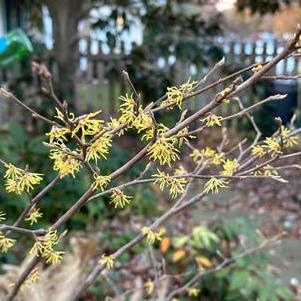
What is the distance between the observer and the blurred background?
300 centimetres

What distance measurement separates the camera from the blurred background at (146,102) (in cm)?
300

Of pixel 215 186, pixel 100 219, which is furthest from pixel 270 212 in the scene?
pixel 215 186

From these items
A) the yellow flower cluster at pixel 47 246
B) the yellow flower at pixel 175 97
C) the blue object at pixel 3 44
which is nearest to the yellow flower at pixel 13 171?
the yellow flower cluster at pixel 47 246

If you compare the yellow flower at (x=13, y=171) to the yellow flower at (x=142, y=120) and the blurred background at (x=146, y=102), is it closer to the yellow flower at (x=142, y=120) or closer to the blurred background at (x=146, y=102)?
the yellow flower at (x=142, y=120)

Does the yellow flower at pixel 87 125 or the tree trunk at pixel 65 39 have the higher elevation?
the yellow flower at pixel 87 125

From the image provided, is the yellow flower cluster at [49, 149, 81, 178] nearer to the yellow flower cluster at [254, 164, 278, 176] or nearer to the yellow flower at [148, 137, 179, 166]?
the yellow flower at [148, 137, 179, 166]

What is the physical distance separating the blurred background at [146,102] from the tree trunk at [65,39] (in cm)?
1

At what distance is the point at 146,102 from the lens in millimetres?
6348

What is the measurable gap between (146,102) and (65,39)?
43.5 inches

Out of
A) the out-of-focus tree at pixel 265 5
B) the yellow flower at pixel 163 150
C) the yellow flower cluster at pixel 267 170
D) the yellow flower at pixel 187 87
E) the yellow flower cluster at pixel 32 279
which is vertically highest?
the yellow flower at pixel 187 87

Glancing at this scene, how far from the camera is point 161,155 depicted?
2.93 feet

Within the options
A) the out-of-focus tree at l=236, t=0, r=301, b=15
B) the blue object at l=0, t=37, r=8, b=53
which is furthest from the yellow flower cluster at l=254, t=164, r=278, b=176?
the out-of-focus tree at l=236, t=0, r=301, b=15

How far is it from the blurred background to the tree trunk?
0.01 metres

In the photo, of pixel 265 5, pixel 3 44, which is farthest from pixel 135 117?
pixel 265 5
